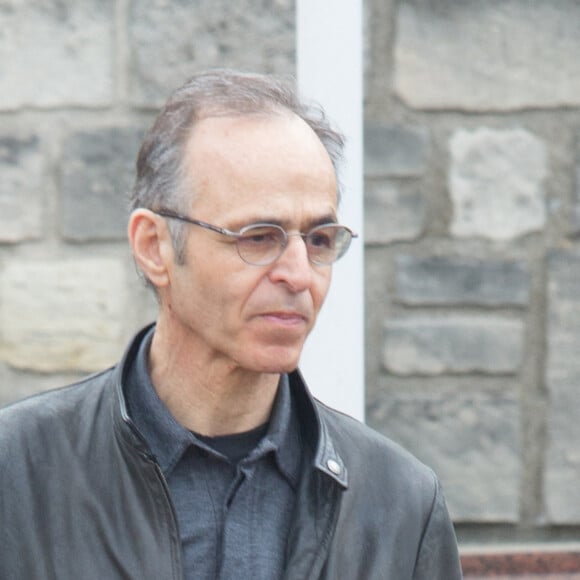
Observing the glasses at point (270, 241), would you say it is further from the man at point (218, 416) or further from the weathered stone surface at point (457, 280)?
the weathered stone surface at point (457, 280)

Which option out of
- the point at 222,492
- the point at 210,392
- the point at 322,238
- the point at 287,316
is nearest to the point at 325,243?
the point at 322,238

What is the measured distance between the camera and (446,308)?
4254mm

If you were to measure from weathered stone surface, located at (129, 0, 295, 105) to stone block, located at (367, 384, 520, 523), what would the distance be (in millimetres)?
936

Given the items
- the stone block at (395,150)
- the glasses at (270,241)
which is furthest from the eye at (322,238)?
the stone block at (395,150)

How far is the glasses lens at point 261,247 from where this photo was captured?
233 cm

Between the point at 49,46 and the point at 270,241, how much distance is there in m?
2.05

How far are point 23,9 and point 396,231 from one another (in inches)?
44.3

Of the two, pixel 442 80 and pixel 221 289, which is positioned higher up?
pixel 442 80

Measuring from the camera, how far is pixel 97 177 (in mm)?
4223

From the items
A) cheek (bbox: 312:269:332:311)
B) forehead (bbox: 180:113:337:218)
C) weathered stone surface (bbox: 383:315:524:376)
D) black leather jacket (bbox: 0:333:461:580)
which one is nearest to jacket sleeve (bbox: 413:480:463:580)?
black leather jacket (bbox: 0:333:461:580)

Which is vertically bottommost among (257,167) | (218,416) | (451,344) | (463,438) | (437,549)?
(463,438)

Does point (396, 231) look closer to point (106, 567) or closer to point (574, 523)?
point (574, 523)

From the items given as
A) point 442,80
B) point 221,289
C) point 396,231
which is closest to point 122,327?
point 396,231

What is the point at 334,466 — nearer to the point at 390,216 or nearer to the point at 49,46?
the point at 390,216
